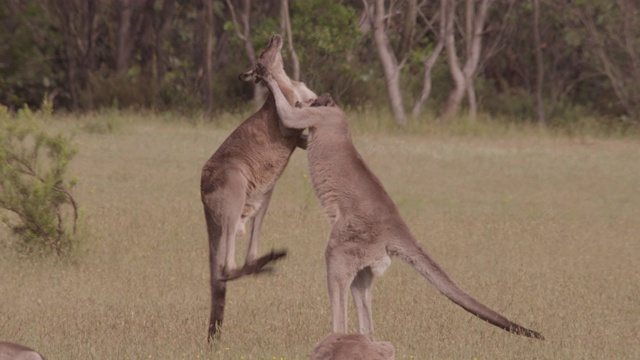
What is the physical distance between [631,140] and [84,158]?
33.3ft

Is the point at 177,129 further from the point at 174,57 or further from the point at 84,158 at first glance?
the point at 174,57

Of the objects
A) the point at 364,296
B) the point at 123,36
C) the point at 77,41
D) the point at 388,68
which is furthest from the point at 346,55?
the point at 364,296

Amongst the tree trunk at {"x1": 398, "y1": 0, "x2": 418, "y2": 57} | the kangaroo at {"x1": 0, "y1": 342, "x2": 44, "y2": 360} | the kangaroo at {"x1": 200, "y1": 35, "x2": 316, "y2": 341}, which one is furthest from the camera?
the tree trunk at {"x1": 398, "y1": 0, "x2": 418, "y2": 57}

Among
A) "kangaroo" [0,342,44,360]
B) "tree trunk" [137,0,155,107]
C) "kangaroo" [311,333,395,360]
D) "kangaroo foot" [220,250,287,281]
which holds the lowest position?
"tree trunk" [137,0,155,107]

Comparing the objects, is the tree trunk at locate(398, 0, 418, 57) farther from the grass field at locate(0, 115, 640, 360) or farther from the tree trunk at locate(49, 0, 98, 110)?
the tree trunk at locate(49, 0, 98, 110)

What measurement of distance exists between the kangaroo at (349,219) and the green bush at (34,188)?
4353 mm

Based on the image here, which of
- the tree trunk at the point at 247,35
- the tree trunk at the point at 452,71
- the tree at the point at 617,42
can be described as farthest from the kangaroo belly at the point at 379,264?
the tree at the point at 617,42

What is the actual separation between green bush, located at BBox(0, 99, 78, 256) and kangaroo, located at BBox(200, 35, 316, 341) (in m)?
3.81

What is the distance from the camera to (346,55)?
926 inches

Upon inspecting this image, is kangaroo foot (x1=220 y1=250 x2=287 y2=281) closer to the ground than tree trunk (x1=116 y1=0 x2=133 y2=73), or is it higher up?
higher up

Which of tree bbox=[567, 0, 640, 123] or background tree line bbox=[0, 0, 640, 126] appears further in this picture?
tree bbox=[567, 0, 640, 123]

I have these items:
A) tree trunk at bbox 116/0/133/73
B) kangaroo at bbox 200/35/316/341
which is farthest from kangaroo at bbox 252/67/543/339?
tree trunk at bbox 116/0/133/73

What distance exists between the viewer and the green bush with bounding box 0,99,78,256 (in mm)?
9938

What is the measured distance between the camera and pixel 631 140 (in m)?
21.0
